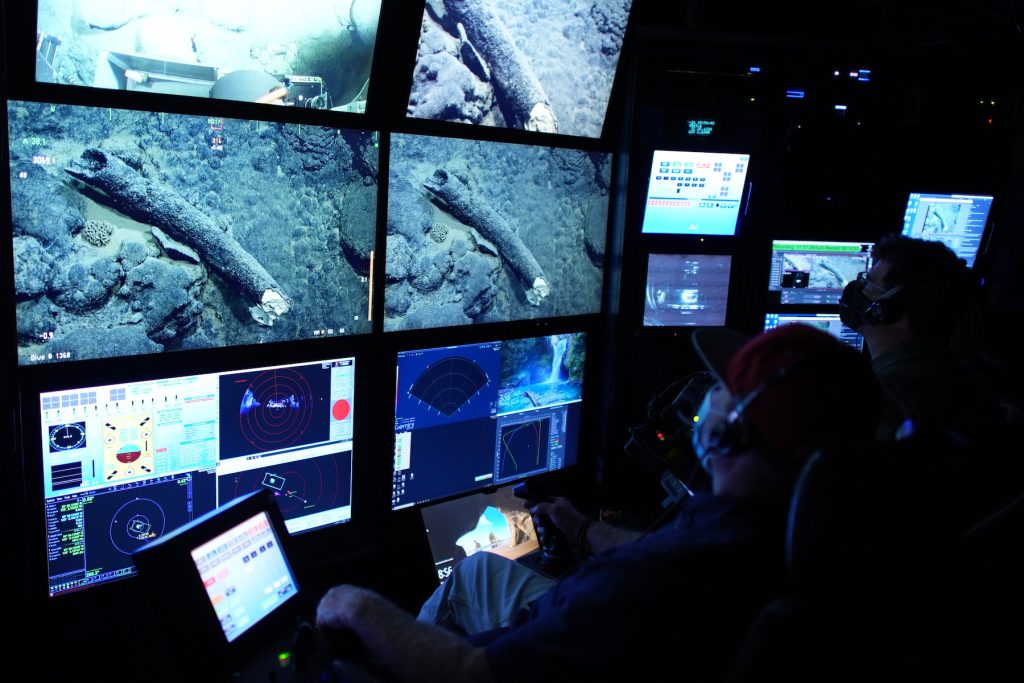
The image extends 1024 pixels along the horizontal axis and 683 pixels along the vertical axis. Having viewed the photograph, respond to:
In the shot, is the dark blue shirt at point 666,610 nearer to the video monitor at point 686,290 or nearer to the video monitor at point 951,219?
the video monitor at point 686,290

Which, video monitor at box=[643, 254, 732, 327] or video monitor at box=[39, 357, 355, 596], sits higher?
video monitor at box=[643, 254, 732, 327]

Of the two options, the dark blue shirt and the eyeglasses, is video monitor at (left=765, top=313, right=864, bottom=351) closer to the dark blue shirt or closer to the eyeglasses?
the eyeglasses

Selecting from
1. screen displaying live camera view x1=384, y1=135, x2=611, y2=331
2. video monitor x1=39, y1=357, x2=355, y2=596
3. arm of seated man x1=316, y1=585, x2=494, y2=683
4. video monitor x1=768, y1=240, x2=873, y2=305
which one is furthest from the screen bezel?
arm of seated man x1=316, y1=585, x2=494, y2=683

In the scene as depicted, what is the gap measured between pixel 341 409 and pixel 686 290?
1.36 meters

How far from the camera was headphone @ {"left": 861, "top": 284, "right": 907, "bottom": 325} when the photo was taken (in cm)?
256

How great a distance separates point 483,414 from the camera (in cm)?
263

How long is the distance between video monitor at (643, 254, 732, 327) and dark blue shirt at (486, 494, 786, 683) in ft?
5.16

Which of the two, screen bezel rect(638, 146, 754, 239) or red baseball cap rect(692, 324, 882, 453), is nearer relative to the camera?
red baseball cap rect(692, 324, 882, 453)

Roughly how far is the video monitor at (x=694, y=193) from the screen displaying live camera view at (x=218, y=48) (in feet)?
3.77

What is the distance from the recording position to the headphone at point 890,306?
256cm

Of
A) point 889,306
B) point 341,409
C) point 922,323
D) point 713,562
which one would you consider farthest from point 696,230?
point 713,562

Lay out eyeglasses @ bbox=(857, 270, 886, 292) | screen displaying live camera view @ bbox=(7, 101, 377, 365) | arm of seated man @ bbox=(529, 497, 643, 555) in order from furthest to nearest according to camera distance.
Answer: eyeglasses @ bbox=(857, 270, 886, 292) < arm of seated man @ bbox=(529, 497, 643, 555) < screen displaying live camera view @ bbox=(7, 101, 377, 365)

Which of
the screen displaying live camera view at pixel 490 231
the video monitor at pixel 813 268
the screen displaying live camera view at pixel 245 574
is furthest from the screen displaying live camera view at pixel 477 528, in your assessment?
the video monitor at pixel 813 268

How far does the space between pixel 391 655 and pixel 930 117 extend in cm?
309
